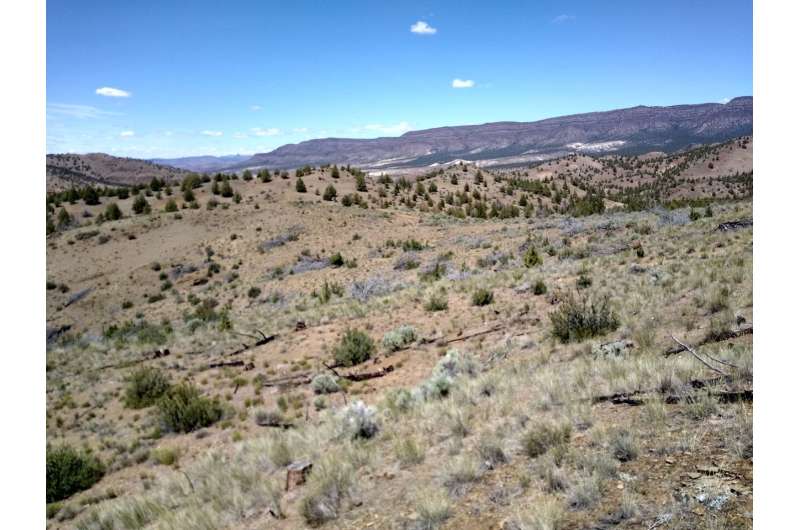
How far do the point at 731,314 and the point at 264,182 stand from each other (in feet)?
157

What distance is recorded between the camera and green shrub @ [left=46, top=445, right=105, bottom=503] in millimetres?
7848

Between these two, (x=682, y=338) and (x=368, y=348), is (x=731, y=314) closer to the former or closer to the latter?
(x=682, y=338)

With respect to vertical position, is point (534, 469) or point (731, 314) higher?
point (731, 314)

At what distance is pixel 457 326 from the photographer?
1264 cm

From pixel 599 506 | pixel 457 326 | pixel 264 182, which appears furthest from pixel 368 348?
pixel 264 182

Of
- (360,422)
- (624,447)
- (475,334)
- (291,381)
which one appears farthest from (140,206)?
(624,447)

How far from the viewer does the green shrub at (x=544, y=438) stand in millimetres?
4629

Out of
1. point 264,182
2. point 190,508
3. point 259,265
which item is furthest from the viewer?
point 264,182

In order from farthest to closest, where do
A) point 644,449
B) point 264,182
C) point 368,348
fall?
point 264,182 < point 368,348 < point 644,449

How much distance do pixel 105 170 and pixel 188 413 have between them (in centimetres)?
15484

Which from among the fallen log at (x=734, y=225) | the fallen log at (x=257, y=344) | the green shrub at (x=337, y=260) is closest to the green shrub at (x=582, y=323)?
the fallen log at (x=257, y=344)

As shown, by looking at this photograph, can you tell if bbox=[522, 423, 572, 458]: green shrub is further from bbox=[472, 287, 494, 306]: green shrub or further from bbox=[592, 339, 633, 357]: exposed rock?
bbox=[472, 287, 494, 306]: green shrub

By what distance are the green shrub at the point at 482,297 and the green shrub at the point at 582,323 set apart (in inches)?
176

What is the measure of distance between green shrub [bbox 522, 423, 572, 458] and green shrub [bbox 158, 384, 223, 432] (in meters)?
7.39
